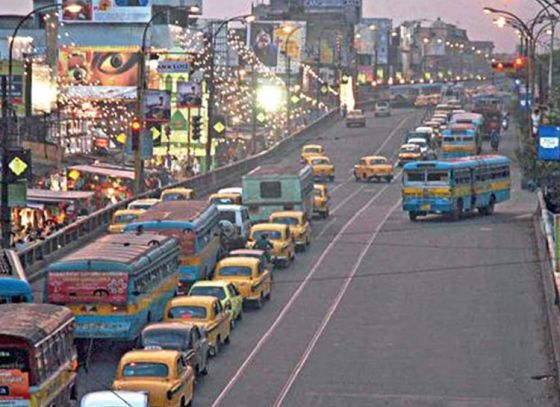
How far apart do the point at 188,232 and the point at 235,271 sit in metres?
2.10

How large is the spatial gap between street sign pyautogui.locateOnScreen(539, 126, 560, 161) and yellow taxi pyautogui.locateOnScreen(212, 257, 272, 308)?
A: 14556mm

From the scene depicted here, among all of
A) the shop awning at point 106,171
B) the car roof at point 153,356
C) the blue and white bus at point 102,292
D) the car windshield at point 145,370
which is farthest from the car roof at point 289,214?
the car windshield at point 145,370

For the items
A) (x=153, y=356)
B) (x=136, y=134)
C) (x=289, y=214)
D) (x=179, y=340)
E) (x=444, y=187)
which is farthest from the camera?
(x=136, y=134)

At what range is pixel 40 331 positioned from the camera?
98.8 ft

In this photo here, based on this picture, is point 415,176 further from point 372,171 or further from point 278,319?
point 278,319

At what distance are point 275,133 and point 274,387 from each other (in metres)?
104

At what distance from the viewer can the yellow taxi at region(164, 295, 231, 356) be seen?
39219 mm

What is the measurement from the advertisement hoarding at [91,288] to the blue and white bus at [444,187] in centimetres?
3101

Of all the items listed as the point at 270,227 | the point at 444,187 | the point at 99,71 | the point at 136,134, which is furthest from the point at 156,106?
the point at 99,71

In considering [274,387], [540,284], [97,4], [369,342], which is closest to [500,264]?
[540,284]

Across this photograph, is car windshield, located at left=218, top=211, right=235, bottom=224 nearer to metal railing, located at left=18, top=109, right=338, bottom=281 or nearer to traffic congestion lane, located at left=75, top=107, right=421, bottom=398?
traffic congestion lane, located at left=75, top=107, right=421, bottom=398

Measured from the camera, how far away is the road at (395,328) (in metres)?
35.7

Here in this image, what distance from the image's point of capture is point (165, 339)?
35.9 meters

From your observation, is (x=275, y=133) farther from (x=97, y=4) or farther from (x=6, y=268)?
(x=6, y=268)
